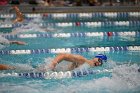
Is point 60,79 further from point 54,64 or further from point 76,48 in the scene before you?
point 76,48

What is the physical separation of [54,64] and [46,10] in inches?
240

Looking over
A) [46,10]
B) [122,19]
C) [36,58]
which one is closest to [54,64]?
[36,58]

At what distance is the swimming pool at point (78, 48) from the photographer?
480 centimetres

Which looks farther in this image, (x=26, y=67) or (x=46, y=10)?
(x=46, y=10)

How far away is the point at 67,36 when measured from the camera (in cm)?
783

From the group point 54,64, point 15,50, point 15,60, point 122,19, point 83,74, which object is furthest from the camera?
point 122,19

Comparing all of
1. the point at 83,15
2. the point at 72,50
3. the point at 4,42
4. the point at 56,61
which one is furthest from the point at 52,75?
A: the point at 83,15

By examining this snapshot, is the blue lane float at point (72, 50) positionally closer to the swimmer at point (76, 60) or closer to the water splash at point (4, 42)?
the water splash at point (4, 42)

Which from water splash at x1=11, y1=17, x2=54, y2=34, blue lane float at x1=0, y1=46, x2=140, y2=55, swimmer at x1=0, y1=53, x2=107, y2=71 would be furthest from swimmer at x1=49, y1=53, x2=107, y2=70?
water splash at x1=11, y1=17, x2=54, y2=34

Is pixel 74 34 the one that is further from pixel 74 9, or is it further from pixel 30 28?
pixel 74 9

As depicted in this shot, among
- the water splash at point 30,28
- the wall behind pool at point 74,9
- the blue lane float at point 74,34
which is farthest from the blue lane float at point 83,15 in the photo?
the blue lane float at point 74,34

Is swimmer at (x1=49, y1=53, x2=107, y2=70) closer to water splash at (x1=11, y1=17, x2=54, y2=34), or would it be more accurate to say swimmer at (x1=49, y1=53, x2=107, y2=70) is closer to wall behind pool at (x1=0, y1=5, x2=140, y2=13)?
water splash at (x1=11, y1=17, x2=54, y2=34)

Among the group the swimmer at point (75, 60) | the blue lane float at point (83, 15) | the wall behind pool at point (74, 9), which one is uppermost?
the swimmer at point (75, 60)

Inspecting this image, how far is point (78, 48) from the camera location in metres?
6.63
